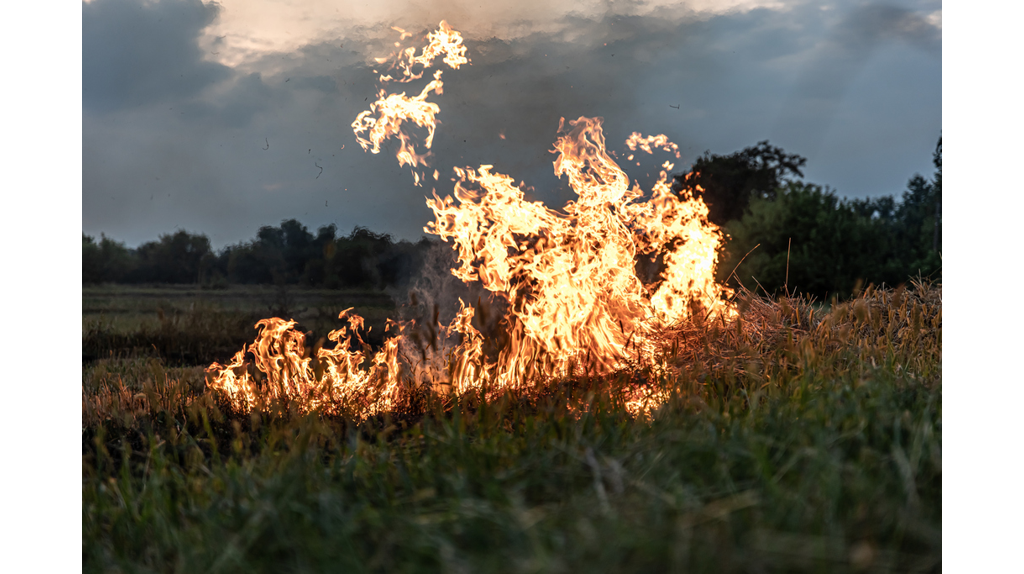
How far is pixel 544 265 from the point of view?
6918 mm

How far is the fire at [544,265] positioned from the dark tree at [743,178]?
15.8m

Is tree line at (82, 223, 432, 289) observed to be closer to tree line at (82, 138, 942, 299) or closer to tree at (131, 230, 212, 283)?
tree at (131, 230, 212, 283)

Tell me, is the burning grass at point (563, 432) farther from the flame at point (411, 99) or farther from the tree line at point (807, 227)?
the tree line at point (807, 227)

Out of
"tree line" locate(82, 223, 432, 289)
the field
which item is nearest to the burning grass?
the field

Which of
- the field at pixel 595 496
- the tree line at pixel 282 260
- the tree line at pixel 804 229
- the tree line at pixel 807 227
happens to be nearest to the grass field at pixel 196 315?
the tree line at pixel 282 260

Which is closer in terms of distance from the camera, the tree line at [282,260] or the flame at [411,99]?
the flame at [411,99]

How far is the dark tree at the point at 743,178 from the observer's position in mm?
22438

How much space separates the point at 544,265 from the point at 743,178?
1842 cm

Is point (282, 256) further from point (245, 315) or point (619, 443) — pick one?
point (619, 443)

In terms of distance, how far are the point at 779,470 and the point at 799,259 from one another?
20.5 meters

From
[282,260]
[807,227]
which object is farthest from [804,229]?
[282,260]

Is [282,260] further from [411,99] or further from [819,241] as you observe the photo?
[819,241]

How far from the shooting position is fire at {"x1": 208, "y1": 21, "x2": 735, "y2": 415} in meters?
6.70
